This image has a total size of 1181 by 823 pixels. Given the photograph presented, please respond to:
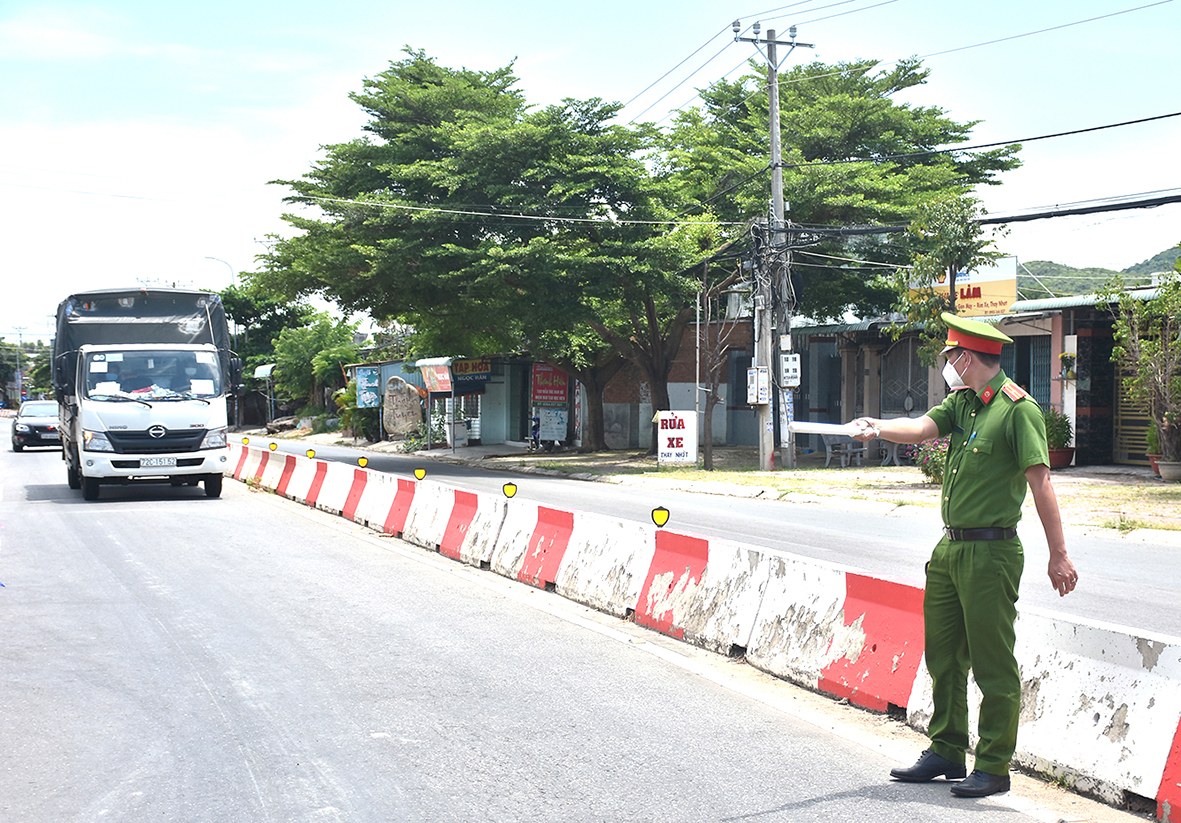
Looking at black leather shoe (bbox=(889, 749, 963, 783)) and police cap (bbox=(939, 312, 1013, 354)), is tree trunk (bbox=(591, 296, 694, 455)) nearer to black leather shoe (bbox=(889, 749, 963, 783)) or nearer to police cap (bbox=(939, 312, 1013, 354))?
police cap (bbox=(939, 312, 1013, 354))

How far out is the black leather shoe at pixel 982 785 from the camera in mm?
4484

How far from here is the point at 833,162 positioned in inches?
1216

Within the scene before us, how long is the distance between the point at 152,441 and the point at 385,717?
12.2 metres

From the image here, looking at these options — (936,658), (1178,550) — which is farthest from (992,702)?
(1178,550)

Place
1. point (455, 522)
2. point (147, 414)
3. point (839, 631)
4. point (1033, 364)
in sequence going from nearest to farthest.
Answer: point (839, 631), point (455, 522), point (147, 414), point (1033, 364)

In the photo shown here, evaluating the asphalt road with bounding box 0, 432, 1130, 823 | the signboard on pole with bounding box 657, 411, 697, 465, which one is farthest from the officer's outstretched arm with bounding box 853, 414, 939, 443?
the signboard on pole with bounding box 657, 411, 697, 465

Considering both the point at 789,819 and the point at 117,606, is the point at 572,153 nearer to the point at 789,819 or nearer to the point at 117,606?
the point at 117,606

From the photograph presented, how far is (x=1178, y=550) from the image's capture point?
13039 mm

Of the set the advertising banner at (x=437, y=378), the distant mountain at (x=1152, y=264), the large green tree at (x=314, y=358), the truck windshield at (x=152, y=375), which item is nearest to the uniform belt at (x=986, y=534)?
the truck windshield at (x=152, y=375)

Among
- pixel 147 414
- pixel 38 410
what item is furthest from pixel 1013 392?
pixel 38 410

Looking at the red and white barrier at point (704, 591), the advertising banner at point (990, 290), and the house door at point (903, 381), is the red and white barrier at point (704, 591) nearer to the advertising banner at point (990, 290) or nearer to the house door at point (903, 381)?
the advertising banner at point (990, 290)

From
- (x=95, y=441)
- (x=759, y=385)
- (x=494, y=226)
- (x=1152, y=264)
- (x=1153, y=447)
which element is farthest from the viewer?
(x=1152, y=264)

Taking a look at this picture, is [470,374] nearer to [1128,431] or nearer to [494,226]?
[494,226]

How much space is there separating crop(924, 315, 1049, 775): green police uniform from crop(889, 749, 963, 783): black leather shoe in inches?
1.3
